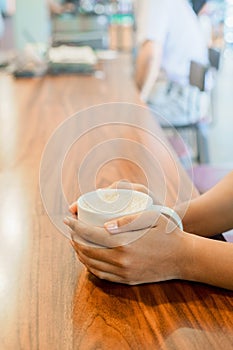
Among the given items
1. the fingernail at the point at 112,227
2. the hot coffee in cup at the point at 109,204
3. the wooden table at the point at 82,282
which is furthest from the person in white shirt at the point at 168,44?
the fingernail at the point at 112,227

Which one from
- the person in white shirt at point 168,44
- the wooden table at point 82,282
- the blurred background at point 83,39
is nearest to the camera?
the wooden table at point 82,282

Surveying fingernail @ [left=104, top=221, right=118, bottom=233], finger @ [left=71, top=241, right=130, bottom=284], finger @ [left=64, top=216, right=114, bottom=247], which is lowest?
finger @ [left=71, top=241, right=130, bottom=284]

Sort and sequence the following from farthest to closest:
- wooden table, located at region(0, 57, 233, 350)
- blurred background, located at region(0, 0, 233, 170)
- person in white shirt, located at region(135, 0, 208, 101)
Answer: blurred background, located at region(0, 0, 233, 170), person in white shirt, located at region(135, 0, 208, 101), wooden table, located at region(0, 57, 233, 350)

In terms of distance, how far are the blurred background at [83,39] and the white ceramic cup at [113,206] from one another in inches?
74.1

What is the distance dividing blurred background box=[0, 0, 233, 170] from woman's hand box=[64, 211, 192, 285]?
6.39ft

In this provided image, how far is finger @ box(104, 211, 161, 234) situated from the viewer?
718mm

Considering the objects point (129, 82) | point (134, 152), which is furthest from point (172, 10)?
point (134, 152)

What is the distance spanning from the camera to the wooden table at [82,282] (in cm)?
64

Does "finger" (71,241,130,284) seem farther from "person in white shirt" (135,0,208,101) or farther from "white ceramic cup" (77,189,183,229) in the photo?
"person in white shirt" (135,0,208,101)

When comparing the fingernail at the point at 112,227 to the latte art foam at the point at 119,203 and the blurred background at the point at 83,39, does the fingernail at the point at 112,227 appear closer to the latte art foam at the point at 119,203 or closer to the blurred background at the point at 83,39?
the latte art foam at the point at 119,203

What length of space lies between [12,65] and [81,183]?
198 centimetres

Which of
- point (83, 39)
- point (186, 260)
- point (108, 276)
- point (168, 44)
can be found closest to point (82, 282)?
point (108, 276)

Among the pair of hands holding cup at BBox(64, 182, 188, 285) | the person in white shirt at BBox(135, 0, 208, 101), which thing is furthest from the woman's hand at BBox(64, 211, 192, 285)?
the person in white shirt at BBox(135, 0, 208, 101)

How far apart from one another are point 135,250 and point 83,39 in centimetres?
311
